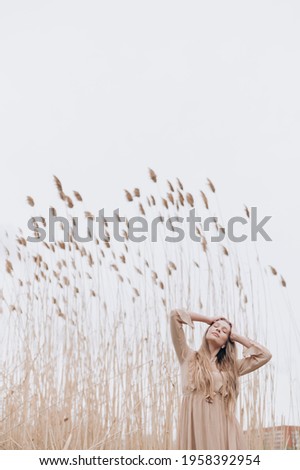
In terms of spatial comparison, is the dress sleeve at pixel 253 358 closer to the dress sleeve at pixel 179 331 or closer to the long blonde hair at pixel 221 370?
the long blonde hair at pixel 221 370

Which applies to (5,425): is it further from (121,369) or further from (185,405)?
(185,405)

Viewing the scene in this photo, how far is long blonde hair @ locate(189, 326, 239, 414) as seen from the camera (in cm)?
278

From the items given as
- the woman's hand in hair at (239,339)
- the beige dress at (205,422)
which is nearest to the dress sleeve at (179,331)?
the beige dress at (205,422)

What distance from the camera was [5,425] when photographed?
3672mm

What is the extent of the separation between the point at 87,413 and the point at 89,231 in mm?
993

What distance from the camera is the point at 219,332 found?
2.89 meters

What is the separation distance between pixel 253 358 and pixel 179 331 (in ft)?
1.20

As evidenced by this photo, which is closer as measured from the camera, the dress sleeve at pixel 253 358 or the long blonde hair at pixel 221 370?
the long blonde hair at pixel 221 370

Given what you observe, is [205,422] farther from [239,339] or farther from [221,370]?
[239,339]

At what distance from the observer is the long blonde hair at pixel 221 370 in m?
2.78

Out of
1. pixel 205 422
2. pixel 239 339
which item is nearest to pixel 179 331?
pixel 239 339

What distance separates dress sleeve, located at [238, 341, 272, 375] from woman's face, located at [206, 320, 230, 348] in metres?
0.13

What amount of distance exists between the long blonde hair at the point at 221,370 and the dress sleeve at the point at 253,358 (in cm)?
7
